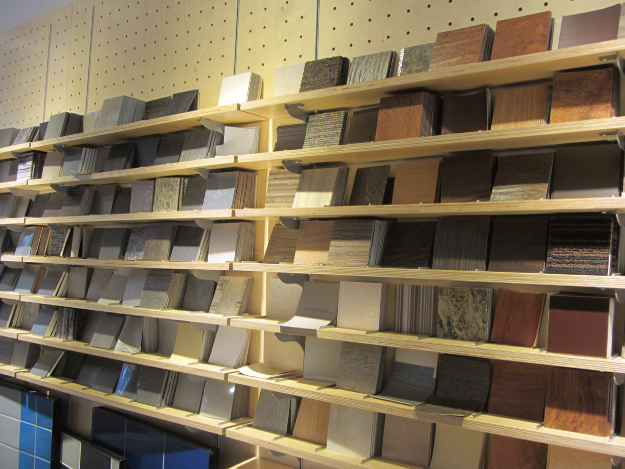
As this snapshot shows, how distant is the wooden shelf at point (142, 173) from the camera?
2872mm

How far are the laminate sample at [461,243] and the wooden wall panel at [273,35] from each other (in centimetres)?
123

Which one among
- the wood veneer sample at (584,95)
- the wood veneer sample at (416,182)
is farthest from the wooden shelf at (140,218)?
the wood veneer sample at (584,95)

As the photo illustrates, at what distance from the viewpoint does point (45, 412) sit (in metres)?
3.88

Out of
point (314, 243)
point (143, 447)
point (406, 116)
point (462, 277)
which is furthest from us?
point (143, 447)

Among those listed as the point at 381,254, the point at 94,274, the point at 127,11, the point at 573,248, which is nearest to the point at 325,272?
the point at 381,254

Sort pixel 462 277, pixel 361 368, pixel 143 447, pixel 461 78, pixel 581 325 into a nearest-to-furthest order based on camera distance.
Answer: pixel 581 325 < pixel 462 277 < pixel 461 78 < pixel 361 368 < pixel 143 447

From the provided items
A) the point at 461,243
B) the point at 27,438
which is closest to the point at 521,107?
the point at 461,243

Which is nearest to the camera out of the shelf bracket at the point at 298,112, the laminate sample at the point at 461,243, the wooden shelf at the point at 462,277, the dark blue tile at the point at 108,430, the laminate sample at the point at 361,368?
the wooden shelf at the point at 462,277

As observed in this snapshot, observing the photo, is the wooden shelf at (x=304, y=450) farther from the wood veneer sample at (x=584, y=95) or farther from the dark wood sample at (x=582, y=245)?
the wood veneer sample at (x=584, y=95)

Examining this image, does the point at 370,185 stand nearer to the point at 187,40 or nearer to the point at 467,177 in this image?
the point at 467,177

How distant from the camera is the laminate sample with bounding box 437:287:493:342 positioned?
212 centimetres

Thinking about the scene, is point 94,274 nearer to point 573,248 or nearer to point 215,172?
point 215,172

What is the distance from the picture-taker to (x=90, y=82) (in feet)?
13.3

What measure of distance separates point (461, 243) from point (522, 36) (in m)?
0.82
